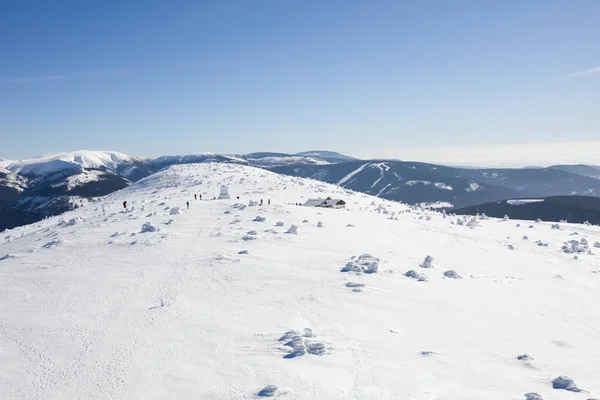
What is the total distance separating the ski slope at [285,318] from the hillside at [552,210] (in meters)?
67.3

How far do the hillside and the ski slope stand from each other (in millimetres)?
67282

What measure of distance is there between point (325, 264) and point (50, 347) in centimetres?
1164

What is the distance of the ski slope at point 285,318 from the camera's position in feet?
30.6

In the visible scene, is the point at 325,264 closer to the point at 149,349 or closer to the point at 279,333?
the point at 279,333

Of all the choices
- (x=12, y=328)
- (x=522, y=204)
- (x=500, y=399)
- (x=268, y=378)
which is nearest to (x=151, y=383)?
(x=268, y=378)

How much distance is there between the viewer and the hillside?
266 feet

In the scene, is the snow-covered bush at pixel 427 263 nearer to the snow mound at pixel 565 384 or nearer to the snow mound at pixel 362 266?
the snow mound at pixel 362 266

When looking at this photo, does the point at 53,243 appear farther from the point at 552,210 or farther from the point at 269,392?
the point at 552,210

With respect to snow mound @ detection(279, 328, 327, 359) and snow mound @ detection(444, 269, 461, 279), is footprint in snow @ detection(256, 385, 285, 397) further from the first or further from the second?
snow mound @ detection(444, 269, 461, 279)

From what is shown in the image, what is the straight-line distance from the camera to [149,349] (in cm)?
1046

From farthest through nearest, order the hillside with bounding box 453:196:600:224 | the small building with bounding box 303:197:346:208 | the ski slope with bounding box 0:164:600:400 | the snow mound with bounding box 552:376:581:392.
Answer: the hillside with bounding box 453:196:600:224 < the small building with bounding box 303:197:346:208 < the snow mound with bounding box 552:376:581:392 < the ski slope with bounding box 0:164:600:400

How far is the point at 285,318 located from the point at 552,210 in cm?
9607

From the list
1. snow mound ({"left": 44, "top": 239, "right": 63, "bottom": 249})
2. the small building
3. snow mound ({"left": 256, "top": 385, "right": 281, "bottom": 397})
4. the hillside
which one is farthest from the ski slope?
the hillside

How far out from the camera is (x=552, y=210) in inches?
3469
